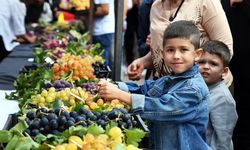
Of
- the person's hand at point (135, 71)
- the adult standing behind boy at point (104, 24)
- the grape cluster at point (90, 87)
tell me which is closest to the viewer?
the grape cluster at point (90, 87)

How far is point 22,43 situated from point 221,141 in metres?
4.67

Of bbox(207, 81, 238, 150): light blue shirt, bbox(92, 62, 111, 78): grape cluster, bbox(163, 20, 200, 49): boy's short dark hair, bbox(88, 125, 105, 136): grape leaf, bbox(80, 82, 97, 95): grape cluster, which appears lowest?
bbox(207, 81, 238, 150): light blue shirt

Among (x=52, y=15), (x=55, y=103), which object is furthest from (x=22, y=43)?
(x=55, y=103)

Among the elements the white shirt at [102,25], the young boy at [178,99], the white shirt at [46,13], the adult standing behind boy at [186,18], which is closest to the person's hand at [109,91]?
the young boy at [178,99]

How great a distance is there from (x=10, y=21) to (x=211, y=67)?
4479 millimetres

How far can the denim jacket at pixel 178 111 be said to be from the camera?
2.74 meters

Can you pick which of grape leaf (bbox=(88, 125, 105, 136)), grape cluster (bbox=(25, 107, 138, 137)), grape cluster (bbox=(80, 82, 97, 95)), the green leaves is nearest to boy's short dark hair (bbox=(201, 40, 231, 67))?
grape cluster (bbox=(80, 82, 97, 95))

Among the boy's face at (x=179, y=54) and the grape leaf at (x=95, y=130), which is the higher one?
the boy's face at (x=179, y=54)

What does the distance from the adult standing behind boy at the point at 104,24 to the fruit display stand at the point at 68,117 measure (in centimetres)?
349

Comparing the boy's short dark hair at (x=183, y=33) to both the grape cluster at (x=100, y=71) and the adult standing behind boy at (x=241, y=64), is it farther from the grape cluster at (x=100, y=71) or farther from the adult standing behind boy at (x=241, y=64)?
the adult standing behind boy at (x=241, y=64)

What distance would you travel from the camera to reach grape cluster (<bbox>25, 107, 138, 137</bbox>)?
2.36 meters

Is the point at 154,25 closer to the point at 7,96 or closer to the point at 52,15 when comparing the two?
the point at 7,96

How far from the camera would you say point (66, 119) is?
2.41 m

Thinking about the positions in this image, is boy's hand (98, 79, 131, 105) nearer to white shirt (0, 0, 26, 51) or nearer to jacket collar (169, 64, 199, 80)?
jacket collar (169, 64, 199, 80)
